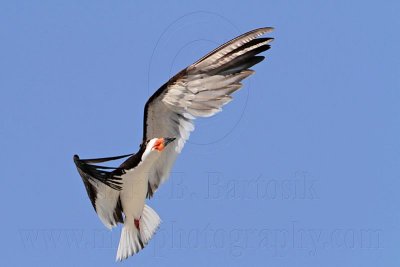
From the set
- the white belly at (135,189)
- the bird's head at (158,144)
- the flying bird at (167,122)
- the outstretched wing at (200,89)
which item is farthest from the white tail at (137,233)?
the bird's head at (158,144)

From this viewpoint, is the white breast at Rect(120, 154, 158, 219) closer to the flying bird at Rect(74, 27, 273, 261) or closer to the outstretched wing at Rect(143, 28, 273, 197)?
the flying bird at Rect(74, 27, 273, 261)

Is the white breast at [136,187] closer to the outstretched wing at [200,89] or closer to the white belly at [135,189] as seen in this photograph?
the white belly at [135,189]

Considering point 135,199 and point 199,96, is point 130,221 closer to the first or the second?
point 135,199

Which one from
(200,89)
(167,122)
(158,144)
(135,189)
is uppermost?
(200,89)

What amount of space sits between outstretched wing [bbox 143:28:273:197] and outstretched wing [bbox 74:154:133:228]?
1.23 meters

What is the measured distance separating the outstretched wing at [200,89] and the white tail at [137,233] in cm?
105

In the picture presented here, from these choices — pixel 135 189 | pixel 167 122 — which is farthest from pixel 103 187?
pixel 167 122

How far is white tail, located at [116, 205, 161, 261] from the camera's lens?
14.7 metres

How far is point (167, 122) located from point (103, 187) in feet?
5.60

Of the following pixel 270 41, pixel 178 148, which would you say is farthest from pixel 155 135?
pixel 270 41

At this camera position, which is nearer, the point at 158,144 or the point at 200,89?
the point at 158,144

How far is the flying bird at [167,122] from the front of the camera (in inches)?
558

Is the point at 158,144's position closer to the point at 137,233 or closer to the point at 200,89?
the point at 200,89

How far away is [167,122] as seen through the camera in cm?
1488
